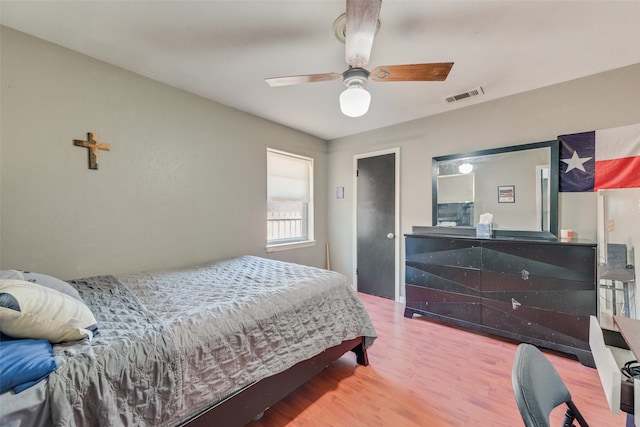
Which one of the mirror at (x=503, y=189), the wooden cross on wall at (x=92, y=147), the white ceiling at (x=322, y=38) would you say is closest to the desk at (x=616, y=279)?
the mirror at (x=503, y=189)

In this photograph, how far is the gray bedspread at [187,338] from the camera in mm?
951

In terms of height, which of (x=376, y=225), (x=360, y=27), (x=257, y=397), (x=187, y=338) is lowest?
(x=257, y=397)

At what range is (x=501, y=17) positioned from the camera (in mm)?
1607

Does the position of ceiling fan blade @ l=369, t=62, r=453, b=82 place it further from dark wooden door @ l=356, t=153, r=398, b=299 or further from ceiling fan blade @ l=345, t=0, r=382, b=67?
dark wooden door @ l=356, t=153, r=398, b=299

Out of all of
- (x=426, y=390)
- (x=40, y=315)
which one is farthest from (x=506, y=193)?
(x=40, y=315)

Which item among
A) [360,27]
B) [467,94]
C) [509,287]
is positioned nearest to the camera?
[360,27]

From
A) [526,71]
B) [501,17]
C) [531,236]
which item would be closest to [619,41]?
[526,71]

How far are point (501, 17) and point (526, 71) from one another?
902 millimetres

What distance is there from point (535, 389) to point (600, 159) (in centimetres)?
255

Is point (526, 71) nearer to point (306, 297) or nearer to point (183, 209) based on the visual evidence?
point (306, 297)

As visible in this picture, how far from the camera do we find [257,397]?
4.68 ft

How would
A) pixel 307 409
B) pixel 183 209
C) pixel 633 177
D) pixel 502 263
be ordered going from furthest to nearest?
pixel 183 209 < pixel 502 263 < pixel 633 177 < pixel 307 409

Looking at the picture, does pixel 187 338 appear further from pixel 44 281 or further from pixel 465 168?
pixel 465 168

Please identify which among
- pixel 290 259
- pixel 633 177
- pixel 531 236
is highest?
pixel 633 177
